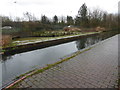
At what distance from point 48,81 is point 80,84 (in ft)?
3.16

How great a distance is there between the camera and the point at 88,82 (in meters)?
2.68

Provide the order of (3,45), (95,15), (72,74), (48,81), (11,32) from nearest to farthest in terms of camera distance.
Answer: (48,81)
(72,74)
(3,45)
(11,32)
(95,15)

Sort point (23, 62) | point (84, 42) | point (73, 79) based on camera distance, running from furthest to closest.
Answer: point (84, 42)
point (23, 62)
point (73, 79)

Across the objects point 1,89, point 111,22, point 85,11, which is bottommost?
point 1,89

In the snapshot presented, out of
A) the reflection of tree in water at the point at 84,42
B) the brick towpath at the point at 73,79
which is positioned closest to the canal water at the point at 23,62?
the brick towpath at the point at 73,79

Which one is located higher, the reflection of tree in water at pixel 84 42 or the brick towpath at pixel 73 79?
the reflection of tree in water at pixel 84 42

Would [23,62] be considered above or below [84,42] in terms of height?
below

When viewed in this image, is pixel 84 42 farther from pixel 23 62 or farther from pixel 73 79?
pixel 73 79

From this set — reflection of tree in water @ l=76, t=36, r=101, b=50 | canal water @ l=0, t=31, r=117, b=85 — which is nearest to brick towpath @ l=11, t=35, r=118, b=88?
canal water @ l=0, t=31, r=117, b=85

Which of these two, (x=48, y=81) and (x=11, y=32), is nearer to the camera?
(x=48, y=81)

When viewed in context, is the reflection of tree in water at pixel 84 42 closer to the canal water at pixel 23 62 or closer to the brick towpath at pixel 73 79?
the canal water at pixel 23 62

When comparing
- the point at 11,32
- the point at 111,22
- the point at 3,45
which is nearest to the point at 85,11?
the point at 111,22

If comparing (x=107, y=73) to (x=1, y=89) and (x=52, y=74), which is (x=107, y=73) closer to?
(x=52, y=74)

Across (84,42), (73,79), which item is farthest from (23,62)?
(84,42)
